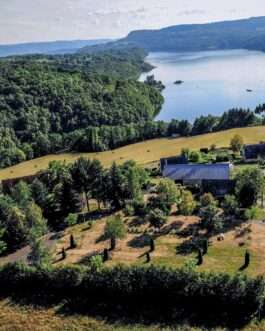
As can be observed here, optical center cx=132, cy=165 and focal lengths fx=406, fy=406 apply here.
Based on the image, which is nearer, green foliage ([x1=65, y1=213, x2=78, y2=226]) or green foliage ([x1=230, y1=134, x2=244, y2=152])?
green foliage ([x1=65, y1=213, x2=78, y2=226])

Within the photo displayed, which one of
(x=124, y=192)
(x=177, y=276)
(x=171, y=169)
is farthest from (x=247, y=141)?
(x=177, y=276)

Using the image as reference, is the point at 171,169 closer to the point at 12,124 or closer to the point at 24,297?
the point at 24,297

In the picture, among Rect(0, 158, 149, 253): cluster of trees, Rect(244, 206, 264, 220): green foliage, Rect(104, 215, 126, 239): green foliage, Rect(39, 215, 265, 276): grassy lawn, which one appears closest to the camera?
Rect(39, 215, 265, 276): grassy lawn

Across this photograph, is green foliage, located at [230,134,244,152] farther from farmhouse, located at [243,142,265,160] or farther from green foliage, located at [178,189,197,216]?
green foliage, located at [178,189,197,216]

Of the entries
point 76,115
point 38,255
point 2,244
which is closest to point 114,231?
point 38,255

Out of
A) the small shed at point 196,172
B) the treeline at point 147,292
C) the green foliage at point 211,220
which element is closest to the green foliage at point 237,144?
the small shed at point 196,172

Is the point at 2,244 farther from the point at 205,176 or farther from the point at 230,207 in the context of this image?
the point at 205,176

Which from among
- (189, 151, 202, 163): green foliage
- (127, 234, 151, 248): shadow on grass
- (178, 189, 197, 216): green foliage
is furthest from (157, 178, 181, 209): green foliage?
(189, 151, 202, 163): green foliage
